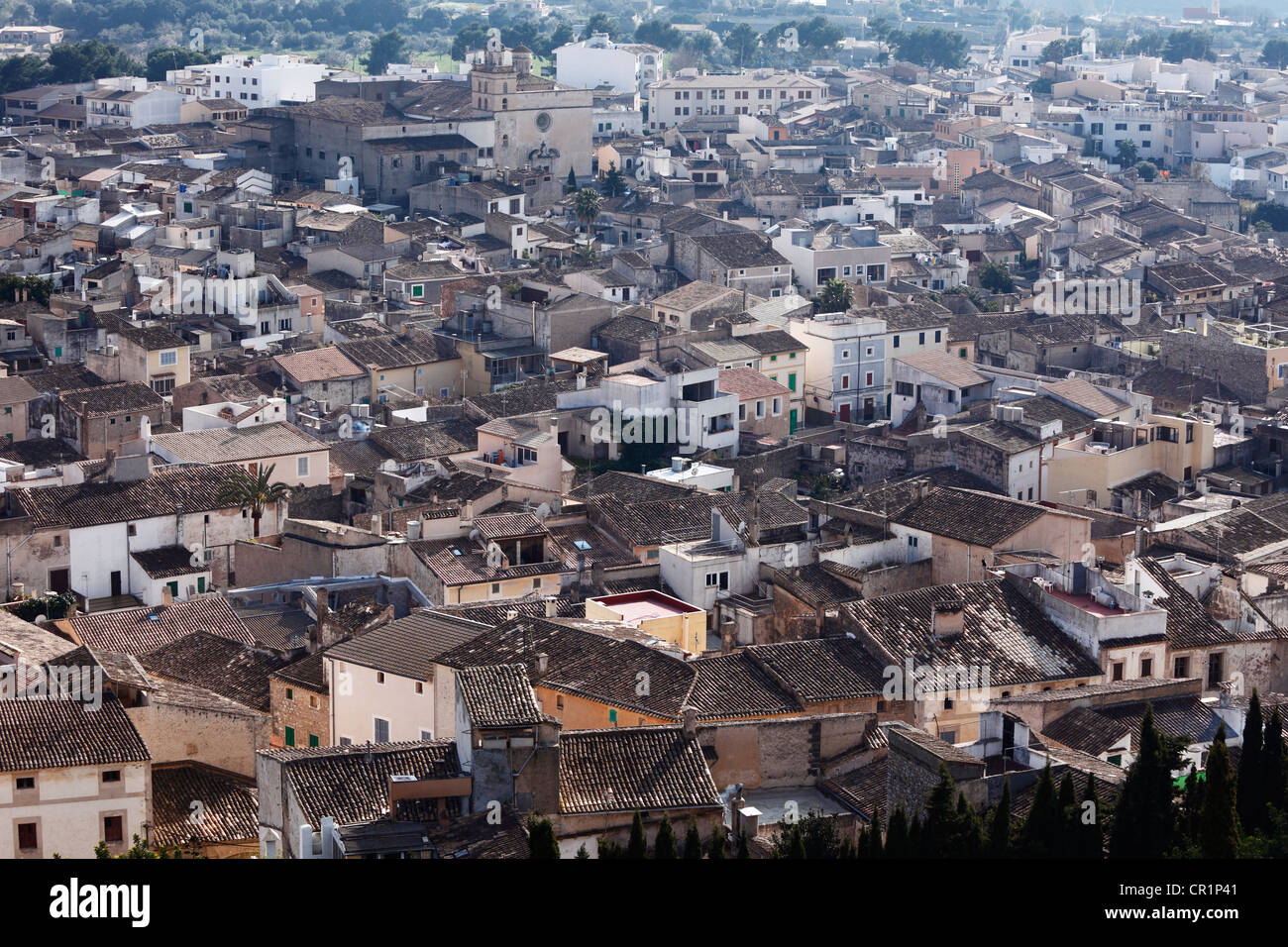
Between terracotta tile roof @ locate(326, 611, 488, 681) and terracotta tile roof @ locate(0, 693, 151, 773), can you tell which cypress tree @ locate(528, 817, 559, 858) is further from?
terracotta tile roof @ locate(326, 611, 488, 681)

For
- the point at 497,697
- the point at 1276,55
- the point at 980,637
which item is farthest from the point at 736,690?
the point at 1276,55

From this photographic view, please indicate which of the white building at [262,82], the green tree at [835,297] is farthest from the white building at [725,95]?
the green tree at [835,297]

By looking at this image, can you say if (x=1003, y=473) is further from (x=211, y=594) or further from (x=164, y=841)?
(x=164, y=841)

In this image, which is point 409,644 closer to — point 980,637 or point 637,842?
point 980,637

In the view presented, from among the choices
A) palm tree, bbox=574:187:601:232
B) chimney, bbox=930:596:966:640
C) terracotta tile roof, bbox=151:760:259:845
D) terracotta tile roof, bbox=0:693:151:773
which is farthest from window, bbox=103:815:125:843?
palm tree, bbox=574:187:601:232
